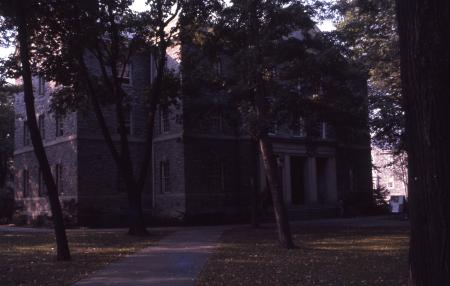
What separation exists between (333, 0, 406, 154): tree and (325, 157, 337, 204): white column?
14127 millimetres

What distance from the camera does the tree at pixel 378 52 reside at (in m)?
19.2

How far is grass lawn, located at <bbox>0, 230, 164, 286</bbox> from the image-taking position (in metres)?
10.5

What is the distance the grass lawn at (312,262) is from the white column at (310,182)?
1567 cm

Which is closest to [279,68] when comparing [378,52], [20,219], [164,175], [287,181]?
[378,52]

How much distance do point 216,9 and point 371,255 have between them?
10.5m

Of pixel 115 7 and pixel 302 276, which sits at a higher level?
pixel 115 7

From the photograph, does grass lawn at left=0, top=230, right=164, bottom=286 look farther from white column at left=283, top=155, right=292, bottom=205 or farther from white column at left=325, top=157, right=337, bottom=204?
white column at left=325, top=157, right=337, bottom=204

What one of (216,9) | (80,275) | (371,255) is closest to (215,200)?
(216,9)

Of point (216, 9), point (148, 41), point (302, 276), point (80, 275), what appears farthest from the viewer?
point (148, 41)

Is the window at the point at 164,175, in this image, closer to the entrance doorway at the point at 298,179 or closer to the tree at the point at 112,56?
the tree at the point at 112,56

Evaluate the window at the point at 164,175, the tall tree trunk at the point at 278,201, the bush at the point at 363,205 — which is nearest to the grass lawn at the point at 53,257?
the tall tree trunk at the point at 278,201

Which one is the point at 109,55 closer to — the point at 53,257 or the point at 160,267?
the point at 53,257

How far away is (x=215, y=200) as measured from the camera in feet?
98.6

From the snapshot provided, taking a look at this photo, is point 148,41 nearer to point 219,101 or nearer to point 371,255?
point 219,101
